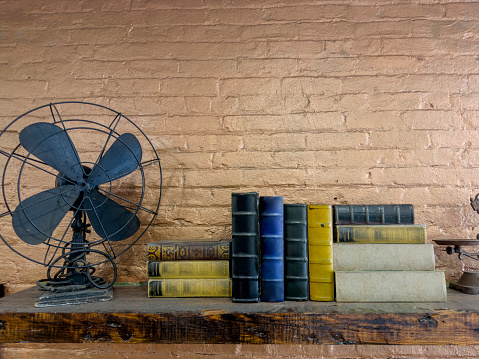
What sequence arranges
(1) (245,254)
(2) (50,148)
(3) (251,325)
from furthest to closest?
(2) (50,148) < (1) (245,254) < (3) (251,325)

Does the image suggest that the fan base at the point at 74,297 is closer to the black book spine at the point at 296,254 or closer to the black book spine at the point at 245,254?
the black book spine at the point at 245,254

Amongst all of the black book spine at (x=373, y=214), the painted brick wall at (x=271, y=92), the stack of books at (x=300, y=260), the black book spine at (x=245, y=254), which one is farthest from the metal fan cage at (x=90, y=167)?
the black book spine at (x=373, y=214)

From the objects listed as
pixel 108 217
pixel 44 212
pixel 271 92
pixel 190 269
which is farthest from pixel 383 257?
pixel 44 212

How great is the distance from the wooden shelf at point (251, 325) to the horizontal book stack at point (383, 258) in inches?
2.4

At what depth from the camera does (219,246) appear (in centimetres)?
121

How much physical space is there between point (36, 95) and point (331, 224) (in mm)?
1541

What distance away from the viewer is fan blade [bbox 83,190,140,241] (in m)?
1.27

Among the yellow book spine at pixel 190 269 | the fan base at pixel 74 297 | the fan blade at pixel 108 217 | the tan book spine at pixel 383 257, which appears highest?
the fan blade at pixel 108 217

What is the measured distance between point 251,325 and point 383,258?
1.70 feet

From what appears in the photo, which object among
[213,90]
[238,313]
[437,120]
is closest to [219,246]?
[238,313]

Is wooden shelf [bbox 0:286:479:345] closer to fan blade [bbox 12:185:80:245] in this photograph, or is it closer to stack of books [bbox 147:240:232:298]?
stack of books [bbox 147:240:232:298]

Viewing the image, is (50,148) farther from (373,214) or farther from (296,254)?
(373,214)

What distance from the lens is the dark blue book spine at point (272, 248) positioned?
1146mm

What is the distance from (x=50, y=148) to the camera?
4.06 ft
